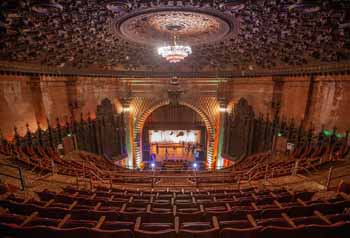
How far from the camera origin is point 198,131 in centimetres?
1861

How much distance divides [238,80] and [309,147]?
7221 millimetres

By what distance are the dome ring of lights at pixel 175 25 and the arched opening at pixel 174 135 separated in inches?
375

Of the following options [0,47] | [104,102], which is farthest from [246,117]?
[0,47]

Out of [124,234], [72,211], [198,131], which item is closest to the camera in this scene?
[124,234]

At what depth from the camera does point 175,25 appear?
6.56 meters

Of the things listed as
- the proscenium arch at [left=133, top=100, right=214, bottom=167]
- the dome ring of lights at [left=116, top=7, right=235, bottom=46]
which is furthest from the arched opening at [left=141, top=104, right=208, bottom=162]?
the dome ring of lights at [left=116, top=7, right=235, bottom=46]

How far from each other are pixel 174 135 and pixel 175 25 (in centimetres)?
1353

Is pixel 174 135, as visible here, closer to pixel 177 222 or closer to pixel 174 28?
pixel 174 28

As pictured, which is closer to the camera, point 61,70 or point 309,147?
point 309,147

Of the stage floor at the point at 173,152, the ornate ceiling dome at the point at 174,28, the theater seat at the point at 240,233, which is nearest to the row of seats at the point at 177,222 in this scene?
the theater seat at the point at 240,233

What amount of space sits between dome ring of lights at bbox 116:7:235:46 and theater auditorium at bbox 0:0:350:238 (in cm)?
7

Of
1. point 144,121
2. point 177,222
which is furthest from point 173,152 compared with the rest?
point 177,222

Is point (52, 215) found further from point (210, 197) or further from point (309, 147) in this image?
point (309, 147)

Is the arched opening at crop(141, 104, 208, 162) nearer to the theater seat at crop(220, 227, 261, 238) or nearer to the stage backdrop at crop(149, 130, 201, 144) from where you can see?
the stage backdrop at crop(149, 130, 201, 144)
